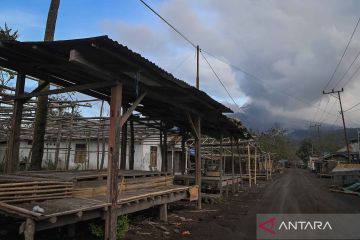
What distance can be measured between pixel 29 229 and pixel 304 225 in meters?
7.52

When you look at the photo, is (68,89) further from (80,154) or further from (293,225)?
(80,154)

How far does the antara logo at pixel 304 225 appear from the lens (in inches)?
392

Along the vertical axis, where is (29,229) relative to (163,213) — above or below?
above

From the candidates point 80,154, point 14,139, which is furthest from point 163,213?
point 80,154

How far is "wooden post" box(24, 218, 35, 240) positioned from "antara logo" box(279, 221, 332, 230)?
6.58 meters

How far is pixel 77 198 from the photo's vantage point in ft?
26.0

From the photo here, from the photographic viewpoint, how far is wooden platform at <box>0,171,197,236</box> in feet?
20.1

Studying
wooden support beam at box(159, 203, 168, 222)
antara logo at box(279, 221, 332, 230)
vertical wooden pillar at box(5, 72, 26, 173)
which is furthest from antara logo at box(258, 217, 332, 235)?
vertical wooden pillar at box(5, 72, 26, 173)

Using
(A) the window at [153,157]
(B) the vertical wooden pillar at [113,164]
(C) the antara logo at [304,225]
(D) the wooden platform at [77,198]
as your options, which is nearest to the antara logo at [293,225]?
(C) the antara logo at [304,225]

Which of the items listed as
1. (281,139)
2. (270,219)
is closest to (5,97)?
(270,219)

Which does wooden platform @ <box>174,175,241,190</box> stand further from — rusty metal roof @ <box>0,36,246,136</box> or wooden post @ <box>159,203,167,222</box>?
wooden post @ <box>159,203,167,222</box>

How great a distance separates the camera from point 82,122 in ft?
64.2

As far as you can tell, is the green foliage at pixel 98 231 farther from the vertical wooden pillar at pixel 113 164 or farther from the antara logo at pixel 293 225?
the antara logo at pixel 293 225

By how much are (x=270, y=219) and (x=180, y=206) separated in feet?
13.0
